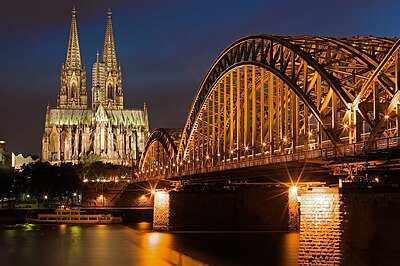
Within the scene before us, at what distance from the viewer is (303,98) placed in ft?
203

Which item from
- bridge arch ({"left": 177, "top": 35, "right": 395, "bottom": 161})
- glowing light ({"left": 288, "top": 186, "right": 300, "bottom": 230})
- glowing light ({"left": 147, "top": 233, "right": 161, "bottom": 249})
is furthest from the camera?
glowing light ({"left": 288, "top": 186, "right": 300, "bottom": 230})

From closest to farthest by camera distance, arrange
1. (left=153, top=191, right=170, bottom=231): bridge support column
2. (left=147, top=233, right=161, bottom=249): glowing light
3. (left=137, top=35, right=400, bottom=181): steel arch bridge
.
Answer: (left=137, top=35, right=400, bottom=181): steel arch bridge
(left=147, top=233, right=161, bottom=249): glowing light
(left=153, top=191, right=170, bottom=231): bridge support column

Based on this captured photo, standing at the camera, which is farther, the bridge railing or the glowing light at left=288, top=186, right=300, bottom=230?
the glowing light at left=288, top=186, right=300, bottom=230

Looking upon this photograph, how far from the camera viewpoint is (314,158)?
5478 centimetres

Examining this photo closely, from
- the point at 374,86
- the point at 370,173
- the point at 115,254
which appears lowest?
the point at 115,254

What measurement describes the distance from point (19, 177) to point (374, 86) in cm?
15165

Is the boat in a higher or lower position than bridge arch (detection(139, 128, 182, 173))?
lower

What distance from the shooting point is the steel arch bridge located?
5259 cm

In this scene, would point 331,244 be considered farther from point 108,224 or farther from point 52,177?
point 52,177

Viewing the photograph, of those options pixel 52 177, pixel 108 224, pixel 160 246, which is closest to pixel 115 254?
pixel 160 246

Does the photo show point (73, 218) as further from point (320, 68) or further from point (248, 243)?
point (320, 68)

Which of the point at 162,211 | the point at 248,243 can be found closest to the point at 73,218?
the point at 162,211

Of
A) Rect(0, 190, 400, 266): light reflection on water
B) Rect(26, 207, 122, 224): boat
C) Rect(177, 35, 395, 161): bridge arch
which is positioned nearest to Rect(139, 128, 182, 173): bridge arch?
Rect(26, 207, 122, 224): boat

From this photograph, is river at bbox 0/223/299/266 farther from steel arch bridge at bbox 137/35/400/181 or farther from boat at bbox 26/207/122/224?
boat at bbox 26/207/122/224
